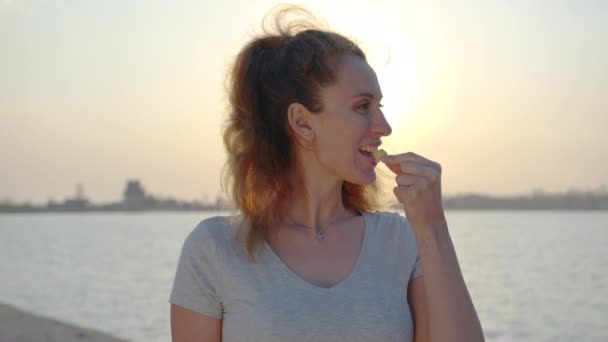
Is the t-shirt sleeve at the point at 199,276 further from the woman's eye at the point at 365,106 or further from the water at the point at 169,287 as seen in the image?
the water at the point at 169,287

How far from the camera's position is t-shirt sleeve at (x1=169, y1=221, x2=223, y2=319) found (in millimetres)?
2479

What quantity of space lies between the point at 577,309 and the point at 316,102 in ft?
51.2

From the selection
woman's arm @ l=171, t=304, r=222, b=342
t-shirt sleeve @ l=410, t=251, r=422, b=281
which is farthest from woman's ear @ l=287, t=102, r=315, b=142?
woman's arm @ l=171, t=304, r=222, b=342

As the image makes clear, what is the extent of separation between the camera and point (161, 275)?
21172mm

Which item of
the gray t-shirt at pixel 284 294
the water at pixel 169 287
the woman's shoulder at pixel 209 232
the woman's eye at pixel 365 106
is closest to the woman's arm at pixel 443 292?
the gray t-shirt at pixel 284 294

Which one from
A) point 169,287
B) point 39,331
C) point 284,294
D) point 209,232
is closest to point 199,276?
point 209,232

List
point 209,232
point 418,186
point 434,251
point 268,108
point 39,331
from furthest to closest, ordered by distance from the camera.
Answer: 1. point 39,331
2. point 268,108
3. point 209,232
4. point 434,251
5. point 418,186

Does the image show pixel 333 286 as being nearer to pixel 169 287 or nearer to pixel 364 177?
pixel 364 177

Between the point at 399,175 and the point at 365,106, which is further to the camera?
the point at 365,106

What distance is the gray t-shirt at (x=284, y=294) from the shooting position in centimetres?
241

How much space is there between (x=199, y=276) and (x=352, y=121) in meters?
0.68

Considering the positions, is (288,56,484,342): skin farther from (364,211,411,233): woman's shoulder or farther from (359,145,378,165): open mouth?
(364,211,411,233): woman's shoulder

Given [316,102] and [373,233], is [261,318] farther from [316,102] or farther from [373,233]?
[316,102]

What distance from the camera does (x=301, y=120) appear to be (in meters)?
2.60
